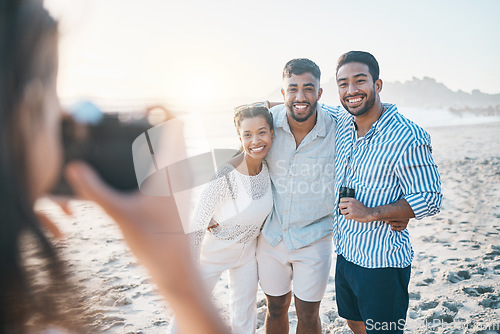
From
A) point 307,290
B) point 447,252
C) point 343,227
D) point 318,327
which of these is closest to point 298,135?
point 343,227

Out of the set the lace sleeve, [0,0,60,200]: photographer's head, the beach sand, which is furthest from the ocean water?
[0,0,60,200]: photographer's head

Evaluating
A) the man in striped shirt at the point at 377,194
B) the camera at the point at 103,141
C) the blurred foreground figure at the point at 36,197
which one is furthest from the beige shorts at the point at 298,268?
the camera at the point at 103,141

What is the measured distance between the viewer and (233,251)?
2543 mm

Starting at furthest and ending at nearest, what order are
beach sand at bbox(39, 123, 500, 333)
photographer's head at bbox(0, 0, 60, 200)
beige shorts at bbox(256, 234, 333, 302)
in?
beach sand at bbox(39, 123, 500, 333) → beige shorts at bbox(256, 234, 333, 302) → photographer's head at bbox(0, 0, 60, 200)

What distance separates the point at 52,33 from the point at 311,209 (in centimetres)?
226

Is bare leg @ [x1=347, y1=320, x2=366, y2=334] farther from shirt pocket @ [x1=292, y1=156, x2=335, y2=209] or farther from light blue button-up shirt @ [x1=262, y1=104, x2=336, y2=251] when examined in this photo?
shirt pocket @ [x1=292, y1=156, x2=335, y2=209]

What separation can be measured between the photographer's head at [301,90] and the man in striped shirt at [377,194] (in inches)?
11.7

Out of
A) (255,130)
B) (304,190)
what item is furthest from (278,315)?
(255,130)

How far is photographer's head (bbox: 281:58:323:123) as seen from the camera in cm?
262

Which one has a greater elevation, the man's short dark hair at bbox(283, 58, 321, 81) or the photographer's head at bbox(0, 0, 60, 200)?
the man's short dark hair at bbox(283, 58, 321, 81)

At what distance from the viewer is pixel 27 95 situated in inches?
19.6

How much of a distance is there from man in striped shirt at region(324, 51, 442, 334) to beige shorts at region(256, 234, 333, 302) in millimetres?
226

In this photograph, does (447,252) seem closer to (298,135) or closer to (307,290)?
(307,290)

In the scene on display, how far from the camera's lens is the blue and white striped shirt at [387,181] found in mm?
2025
